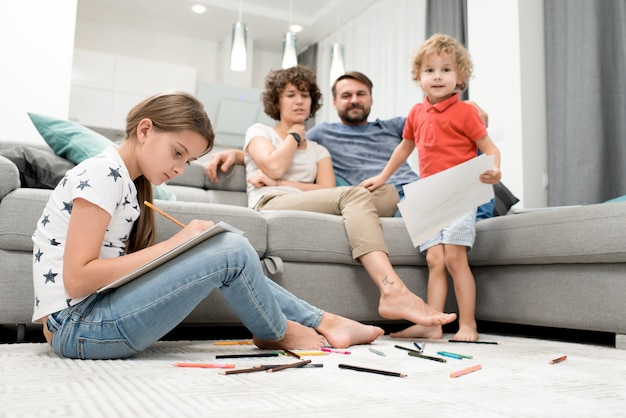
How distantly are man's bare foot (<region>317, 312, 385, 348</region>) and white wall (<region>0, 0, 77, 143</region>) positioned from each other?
9.05ft

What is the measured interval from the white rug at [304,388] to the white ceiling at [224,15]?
173 inches

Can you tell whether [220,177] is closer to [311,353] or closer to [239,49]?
[239,49]

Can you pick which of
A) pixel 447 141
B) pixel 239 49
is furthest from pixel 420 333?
pixel 239 49

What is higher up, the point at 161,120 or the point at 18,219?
the point at 161,120

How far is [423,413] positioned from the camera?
2.38 feet

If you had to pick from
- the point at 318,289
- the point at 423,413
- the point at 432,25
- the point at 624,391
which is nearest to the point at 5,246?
the point at 318,289

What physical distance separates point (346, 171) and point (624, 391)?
1.69 meters

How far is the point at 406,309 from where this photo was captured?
1.63 meters

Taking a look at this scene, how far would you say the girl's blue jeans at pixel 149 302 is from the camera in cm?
110

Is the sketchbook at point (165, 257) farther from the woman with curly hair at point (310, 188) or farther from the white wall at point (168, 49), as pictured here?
the white wall at point (168, 49)

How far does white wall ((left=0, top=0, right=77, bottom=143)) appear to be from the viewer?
339cm

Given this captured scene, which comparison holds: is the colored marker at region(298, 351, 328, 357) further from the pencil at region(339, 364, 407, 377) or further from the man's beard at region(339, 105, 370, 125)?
the man's beard at region(339, 105, 370, 125)

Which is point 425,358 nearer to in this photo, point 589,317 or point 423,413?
point 423,413

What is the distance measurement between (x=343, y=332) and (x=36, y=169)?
109cm
